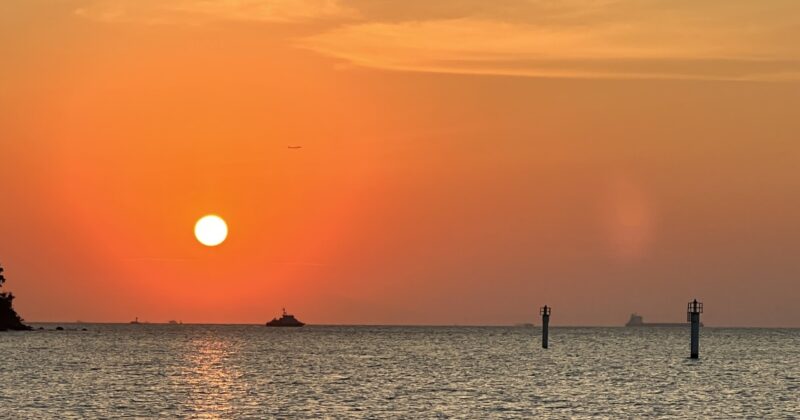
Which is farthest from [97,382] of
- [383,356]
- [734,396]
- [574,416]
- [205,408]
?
[383,356]

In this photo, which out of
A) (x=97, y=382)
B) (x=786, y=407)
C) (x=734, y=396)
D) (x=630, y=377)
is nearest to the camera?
(x=786, y=407)

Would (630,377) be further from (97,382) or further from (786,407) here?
(97,382)

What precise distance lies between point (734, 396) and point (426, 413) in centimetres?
3452

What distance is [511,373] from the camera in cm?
13275

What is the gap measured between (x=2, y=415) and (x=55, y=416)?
330 cm

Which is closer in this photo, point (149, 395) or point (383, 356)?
point (149, 395)

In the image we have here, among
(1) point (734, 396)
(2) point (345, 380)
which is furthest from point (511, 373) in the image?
(1) point (734, 396)

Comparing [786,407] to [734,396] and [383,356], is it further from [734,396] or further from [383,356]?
[383,356]

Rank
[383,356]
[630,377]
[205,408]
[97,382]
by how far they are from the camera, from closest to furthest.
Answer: [205,408] → [97,382] → [630,377] → [383,356]

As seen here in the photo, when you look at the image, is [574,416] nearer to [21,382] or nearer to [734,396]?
[734,396]

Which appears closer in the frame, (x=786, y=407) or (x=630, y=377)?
(x=786, y=407)

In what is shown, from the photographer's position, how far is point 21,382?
365ft

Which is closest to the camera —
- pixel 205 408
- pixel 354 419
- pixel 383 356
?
pixel 354 419

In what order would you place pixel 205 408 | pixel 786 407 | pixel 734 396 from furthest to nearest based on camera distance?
pixel 734 396 < pixel 786 407 < pixel 205 408
